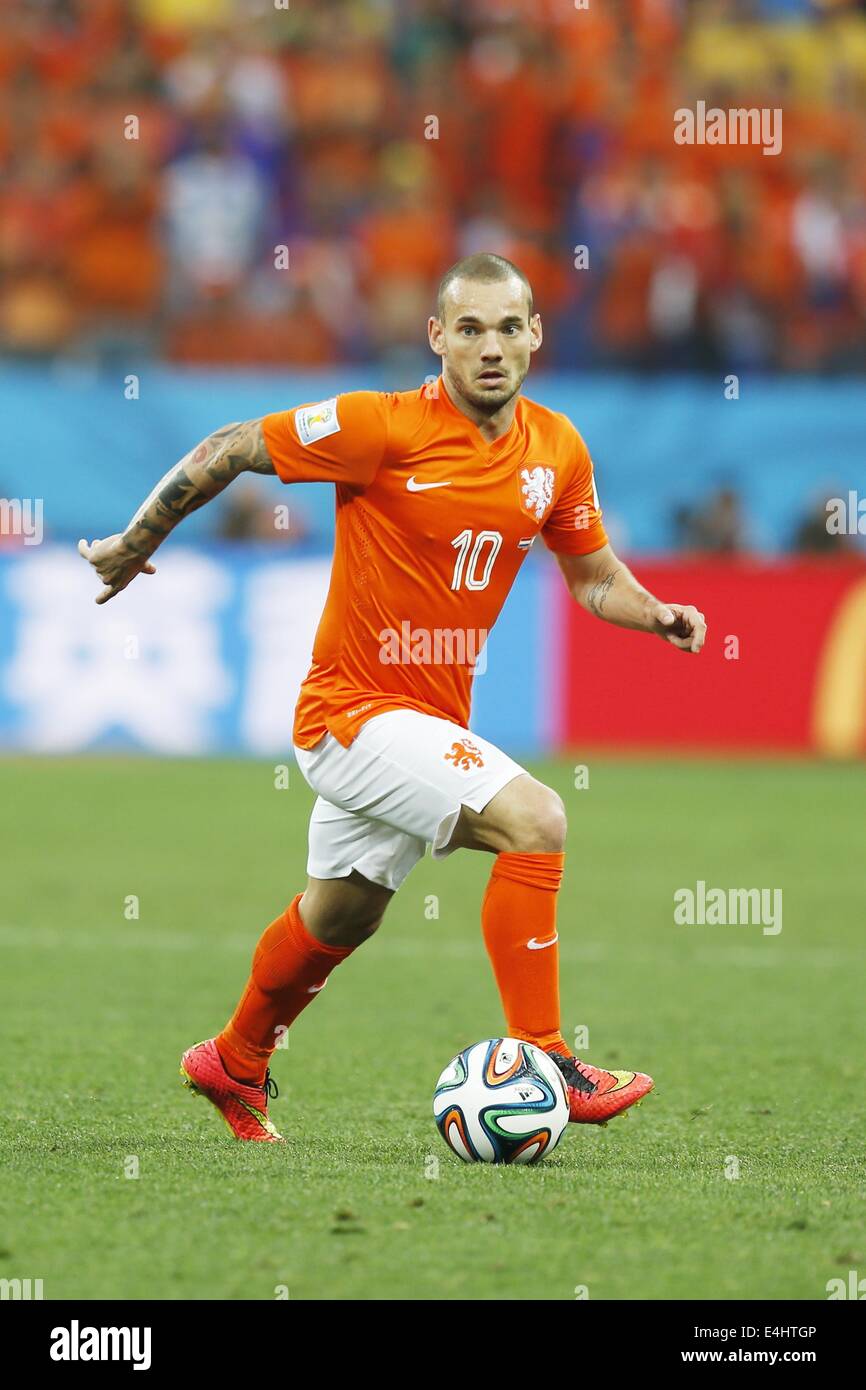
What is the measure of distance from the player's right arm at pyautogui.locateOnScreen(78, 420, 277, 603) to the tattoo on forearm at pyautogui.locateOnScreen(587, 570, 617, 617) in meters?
1.05

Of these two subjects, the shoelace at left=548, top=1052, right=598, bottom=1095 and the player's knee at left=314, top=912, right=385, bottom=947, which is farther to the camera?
the player's knee at left=314, top=912, right=385, bottom=947

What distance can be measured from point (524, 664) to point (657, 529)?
247cm

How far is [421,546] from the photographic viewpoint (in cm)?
548

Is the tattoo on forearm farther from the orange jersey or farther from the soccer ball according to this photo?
the soccer ball

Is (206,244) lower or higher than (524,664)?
higher

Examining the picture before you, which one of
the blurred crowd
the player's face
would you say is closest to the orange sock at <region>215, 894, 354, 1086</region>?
the player's face

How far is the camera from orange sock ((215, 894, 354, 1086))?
18.7 ft

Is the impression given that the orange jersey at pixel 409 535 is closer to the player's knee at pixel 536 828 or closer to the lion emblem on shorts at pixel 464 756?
the lion emblem on shorts at pixel 464 756

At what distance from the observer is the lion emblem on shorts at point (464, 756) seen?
5.27 m

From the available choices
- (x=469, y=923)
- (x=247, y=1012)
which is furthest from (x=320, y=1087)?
(x=469, y=923)

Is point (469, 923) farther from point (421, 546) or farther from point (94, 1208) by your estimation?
point (94, 1208)

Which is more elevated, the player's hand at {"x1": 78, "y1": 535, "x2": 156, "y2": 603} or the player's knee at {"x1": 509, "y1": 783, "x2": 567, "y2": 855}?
the player's hand at {"x1": 78, "y1": 535, "x2": 156, "y2": 603}

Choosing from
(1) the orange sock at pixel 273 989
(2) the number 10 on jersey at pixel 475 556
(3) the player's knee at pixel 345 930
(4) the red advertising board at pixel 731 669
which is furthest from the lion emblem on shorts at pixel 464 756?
(4) the red advertising board at pixel 731 669
